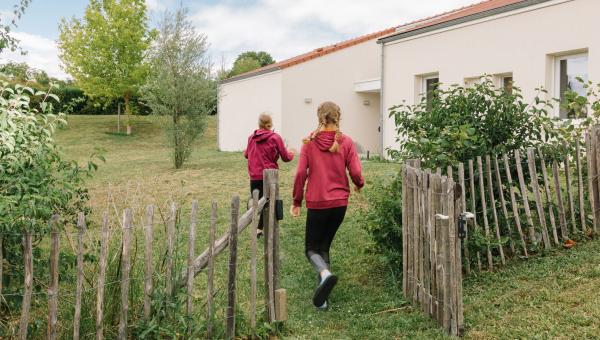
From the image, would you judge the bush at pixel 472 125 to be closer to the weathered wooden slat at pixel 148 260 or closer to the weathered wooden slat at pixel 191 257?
the weathered wooden slat at pixel 191 257

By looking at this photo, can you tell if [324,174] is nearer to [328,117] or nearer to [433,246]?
[328,117]

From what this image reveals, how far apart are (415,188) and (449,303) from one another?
1.02m

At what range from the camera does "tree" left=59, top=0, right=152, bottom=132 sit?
31062mm

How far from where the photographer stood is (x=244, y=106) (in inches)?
929

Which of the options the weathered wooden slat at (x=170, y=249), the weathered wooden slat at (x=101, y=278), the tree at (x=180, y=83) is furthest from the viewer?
the tree at (x=180, y=83)

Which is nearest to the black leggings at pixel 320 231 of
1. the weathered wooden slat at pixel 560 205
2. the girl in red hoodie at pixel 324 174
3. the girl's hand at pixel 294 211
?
the girl in red hoodie at pixel 324 174

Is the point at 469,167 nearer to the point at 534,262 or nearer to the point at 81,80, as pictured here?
the point at 534,262

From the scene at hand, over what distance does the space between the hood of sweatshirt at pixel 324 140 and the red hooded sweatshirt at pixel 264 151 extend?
7.12 ft

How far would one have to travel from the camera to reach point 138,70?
3123cm

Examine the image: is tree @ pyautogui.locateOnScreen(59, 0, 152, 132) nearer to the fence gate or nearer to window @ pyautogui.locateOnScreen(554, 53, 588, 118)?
window @ pyautogui.locateOnScreen(554, 53, 588, 118)

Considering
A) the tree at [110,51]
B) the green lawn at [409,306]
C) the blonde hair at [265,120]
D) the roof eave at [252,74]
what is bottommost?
the green lawn at [409,306]

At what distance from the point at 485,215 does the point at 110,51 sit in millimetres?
29601

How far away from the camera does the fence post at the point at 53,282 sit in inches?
130

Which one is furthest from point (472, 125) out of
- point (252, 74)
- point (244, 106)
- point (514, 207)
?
point (244, 106)
